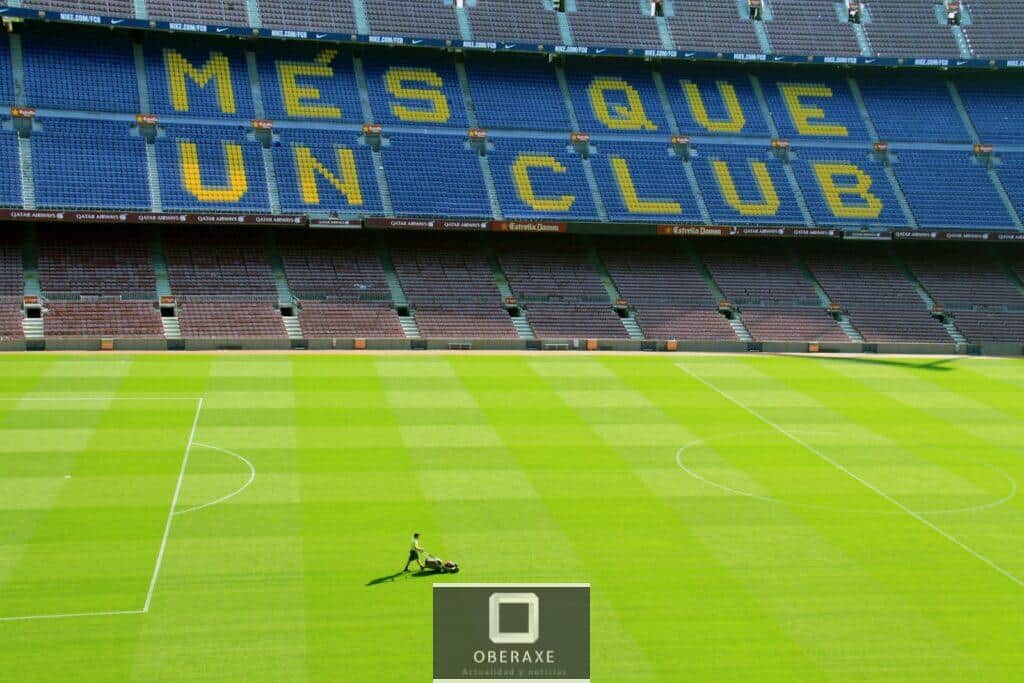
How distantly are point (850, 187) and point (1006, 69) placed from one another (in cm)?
1469

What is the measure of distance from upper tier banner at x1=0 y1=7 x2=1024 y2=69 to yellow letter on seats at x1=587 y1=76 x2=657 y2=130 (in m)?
2.44

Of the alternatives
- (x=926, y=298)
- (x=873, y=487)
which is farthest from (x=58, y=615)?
(x=926, y=298)

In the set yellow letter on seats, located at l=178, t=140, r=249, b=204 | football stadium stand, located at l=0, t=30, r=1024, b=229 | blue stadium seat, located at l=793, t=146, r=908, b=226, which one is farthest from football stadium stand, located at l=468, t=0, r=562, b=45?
blue stadium seat, located at l=793, t=146, r=908, b=226

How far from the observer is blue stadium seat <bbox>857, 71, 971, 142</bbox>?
67438 millimetres

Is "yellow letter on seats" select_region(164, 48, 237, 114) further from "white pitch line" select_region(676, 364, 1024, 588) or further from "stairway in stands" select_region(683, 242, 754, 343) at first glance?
"white pitch line" select_region(676, 364, 1024, 588)

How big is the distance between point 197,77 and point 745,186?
30.3m

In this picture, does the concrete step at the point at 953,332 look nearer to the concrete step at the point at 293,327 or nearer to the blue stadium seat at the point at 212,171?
the concrete step at the point at 293,327

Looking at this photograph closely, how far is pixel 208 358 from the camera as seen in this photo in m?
48.6

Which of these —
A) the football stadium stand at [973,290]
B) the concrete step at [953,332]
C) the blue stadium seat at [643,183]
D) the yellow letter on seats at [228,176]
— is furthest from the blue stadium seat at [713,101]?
the yellow letter on seats at [228,176]

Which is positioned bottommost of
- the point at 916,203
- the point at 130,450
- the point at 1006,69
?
the point at 130,450

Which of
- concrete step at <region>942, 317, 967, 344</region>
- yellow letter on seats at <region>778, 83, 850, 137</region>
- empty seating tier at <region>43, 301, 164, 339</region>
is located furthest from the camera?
yellow letter on seats at <region>778, 83, 850, 137</region>

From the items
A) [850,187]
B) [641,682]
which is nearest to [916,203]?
[850,187]

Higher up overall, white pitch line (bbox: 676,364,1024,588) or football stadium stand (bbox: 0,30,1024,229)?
football stadium stand (bbox: 0,30,1024,229)

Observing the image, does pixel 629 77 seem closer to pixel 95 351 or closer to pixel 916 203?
pixel 916 203
